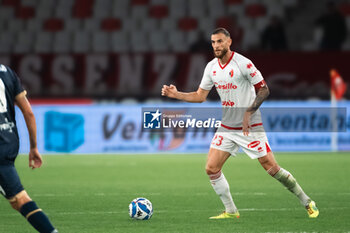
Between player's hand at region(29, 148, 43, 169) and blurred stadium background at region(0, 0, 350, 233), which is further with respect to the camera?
blurred stadium background at region(0, 0, 350, 233)

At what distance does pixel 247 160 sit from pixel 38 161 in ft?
38.3

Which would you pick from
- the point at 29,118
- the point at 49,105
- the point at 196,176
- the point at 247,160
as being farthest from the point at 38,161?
the point at 49,105

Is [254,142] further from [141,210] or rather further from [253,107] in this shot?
[141,210]

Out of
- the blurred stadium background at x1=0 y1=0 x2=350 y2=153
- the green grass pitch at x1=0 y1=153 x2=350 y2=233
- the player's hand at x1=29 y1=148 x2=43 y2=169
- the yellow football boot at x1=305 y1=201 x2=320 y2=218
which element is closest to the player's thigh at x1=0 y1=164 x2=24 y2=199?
the player's hand at x1=29 y1=148 x2=43 y2=169

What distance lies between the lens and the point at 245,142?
8406 millimetres

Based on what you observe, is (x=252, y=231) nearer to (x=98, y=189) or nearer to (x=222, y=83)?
(x=222, y=83)

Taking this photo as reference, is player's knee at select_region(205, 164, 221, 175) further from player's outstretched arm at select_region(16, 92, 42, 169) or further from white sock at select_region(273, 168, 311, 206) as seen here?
player's outstretched arm at select_region(16, 92, 42, 169)

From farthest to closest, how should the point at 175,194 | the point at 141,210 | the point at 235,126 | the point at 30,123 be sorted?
the point at 175,194
the point at 235,126
the point at 141,210
the point at 30,123

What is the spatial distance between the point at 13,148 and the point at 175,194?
5.22m

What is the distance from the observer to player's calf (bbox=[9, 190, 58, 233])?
582 cm

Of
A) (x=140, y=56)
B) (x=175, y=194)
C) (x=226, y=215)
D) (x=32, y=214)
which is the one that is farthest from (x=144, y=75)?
(x=32, y=214)

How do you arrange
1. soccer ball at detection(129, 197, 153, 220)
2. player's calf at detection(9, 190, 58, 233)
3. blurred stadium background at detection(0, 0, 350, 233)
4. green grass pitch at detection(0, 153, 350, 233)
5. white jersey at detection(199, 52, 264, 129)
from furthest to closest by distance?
blurred stadium background at detection(0, 0, 350, 233) → white jersey at detection(199, 52, 264, 129) → soccer ball at detection(129, 197, 153, 220) → green grass pitch at detection(0, 153, 350, 233) → player's calf at detection(9, 190, 58, 233)

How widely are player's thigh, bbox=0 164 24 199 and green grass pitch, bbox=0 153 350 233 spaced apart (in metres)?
1.66

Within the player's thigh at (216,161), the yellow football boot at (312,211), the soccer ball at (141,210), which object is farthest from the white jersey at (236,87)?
the soccer ball at (141,210)
